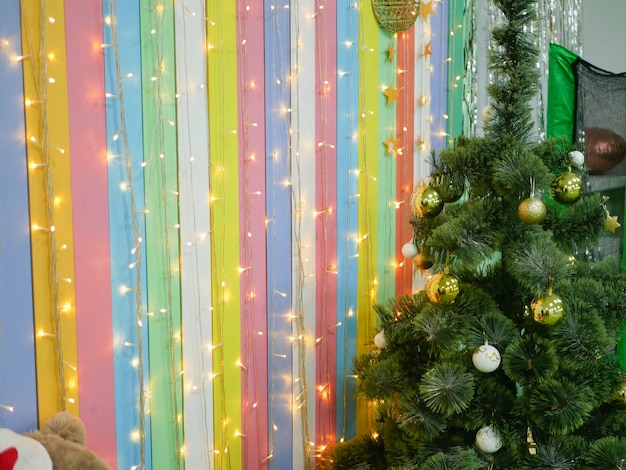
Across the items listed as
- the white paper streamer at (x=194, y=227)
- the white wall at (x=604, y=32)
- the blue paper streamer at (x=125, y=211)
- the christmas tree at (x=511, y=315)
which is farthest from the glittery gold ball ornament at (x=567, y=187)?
the white wall at (x=604, y=32)

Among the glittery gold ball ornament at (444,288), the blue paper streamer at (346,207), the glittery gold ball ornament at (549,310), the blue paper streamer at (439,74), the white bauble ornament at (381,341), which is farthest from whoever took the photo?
the blue paper streamer at (439,74)

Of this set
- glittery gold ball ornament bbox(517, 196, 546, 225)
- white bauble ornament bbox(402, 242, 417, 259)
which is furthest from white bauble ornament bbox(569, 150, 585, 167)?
white bauble ornament bbox(402, 242, 417, 259)

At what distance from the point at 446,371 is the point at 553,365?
0.25m

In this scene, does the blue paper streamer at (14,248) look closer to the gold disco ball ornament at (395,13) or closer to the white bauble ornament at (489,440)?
the white bauble ornament at (489,440)

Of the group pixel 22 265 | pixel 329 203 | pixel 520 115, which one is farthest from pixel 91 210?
pixel 520 115

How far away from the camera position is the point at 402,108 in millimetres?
2465

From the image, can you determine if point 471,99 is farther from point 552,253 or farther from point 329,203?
point 552,253

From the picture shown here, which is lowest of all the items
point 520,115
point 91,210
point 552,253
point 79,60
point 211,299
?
point 211,299

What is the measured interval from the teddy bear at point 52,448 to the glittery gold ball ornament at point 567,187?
1.19m

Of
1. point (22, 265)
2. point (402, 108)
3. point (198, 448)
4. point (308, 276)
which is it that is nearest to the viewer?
point (22, 265)

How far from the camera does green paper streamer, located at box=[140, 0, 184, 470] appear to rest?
162 centimetres

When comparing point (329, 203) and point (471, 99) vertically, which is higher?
point (471, 99)

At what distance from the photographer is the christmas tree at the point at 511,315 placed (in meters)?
1.52

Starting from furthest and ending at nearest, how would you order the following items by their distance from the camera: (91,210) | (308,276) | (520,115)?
(308,276)
(520,115)
(91,210)
